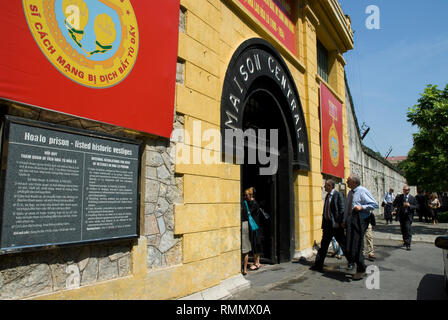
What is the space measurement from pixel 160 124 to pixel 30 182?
1.65m

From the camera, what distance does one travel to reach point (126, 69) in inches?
140

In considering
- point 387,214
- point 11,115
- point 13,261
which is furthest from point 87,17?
point 387,214

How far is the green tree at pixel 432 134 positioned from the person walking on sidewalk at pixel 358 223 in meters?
9.25

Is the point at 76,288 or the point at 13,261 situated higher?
the point at 13,261

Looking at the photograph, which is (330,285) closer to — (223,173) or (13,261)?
(223,173)

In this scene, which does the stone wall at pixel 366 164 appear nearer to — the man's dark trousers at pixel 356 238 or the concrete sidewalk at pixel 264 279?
the concrete sidewalk at pixel 264 279

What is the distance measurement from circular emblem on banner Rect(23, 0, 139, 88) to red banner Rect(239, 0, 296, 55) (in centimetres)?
340

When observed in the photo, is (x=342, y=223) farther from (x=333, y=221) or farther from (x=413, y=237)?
(x=413, y=237)

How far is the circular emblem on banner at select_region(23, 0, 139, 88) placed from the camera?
9.05ft

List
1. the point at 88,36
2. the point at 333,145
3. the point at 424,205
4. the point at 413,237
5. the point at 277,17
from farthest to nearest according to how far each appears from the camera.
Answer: the point at 424,205
the point at 413,237
the point at 333,145
the point at 277,17
the point at 88,36

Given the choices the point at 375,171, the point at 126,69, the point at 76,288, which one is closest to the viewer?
the point at 76,288

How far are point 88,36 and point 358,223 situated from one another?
504 centimetres

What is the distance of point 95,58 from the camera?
3.21 m

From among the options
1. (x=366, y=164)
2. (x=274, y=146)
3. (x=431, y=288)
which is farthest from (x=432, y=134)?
(x=431, y=288)
